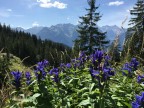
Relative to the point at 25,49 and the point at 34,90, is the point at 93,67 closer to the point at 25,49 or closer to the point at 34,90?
the point at 34,90

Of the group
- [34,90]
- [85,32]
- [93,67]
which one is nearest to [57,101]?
[34,90]

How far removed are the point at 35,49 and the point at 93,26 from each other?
45.3 meters

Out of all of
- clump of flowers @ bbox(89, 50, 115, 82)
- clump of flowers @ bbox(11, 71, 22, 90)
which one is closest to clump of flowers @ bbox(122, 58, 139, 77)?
clump of flowers @ bbox(89, 50, 115, 82)

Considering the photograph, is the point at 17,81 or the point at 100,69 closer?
the point at 100,69

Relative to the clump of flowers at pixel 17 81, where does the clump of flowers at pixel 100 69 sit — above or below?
above

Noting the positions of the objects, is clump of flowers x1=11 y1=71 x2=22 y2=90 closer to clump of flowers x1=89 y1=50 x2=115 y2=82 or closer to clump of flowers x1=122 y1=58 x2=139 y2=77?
clump of flowers x1=89 y1=50 x2=115 y2=82

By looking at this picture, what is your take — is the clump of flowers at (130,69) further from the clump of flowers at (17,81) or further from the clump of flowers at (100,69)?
the clump of flowers at (17,81)

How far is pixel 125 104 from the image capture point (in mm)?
4984

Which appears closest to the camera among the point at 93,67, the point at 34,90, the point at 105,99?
the point at 105,99

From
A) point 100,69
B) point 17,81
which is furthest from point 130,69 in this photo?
point 17,81

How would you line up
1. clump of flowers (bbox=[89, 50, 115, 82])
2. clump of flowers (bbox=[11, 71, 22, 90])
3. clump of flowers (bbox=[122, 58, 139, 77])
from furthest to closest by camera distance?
clump of flowers (bbox=[122, 58, 139, 77]), clump of flowers (bbox=[11, 71, 22, 90]), clump of flowers (bbox=[89, 50, 115, 82])

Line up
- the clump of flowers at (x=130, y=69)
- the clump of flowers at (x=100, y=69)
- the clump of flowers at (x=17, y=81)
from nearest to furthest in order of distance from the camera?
the clump of flowers at (x=100, y=69), the clump of flowers at (x=17, y=81), the clump of flowers at (x=130, y=69)

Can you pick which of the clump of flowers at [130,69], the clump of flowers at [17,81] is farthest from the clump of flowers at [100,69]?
the clump of flowers at [17,81]

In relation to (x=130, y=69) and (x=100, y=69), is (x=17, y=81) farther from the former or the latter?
(x=130, y=69)
